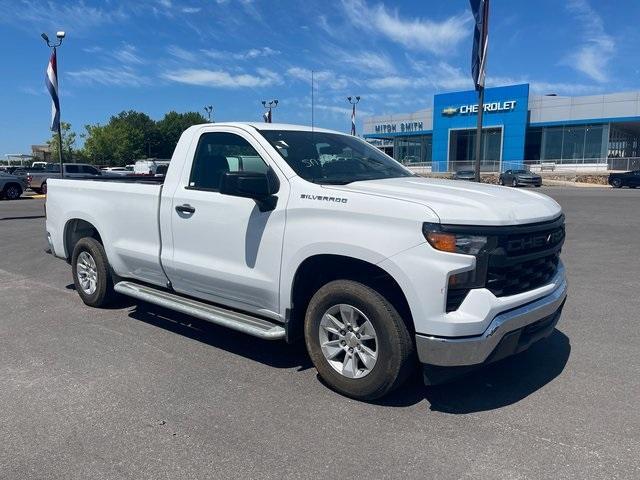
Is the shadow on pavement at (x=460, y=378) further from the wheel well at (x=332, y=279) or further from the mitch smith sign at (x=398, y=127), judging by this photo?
the mitch smith sign at (x=398, y=127)

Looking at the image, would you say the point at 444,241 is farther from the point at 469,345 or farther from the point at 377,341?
the point at 377,341

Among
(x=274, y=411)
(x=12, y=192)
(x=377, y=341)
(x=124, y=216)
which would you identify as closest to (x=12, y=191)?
(x=12, y=192)

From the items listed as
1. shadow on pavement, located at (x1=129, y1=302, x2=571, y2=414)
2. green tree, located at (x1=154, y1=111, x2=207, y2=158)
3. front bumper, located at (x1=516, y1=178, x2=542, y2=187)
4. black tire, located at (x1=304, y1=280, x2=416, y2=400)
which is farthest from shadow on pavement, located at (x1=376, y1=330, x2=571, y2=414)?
green tree, located at (x1=154, y1=111, x2=207, y2=158)

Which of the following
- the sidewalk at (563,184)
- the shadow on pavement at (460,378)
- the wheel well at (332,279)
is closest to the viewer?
the wheel well at (332,279)

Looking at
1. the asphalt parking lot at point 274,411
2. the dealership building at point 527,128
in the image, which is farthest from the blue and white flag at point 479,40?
the dealership building at point 527,128

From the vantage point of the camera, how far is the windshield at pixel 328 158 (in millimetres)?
4434

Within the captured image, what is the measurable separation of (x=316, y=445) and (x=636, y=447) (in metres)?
1.89

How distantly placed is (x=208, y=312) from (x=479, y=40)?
11.4m

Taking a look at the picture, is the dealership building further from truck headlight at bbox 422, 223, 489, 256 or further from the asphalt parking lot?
truck headlight at bbox 422, 223, 489, 256

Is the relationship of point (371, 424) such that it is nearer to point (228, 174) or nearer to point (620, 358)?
point (228, 174)

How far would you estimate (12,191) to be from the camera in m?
25.7

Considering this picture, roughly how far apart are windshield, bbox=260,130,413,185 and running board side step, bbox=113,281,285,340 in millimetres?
1213

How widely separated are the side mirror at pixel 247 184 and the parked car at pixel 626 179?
40.6 meters

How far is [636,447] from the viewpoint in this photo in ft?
10.6
